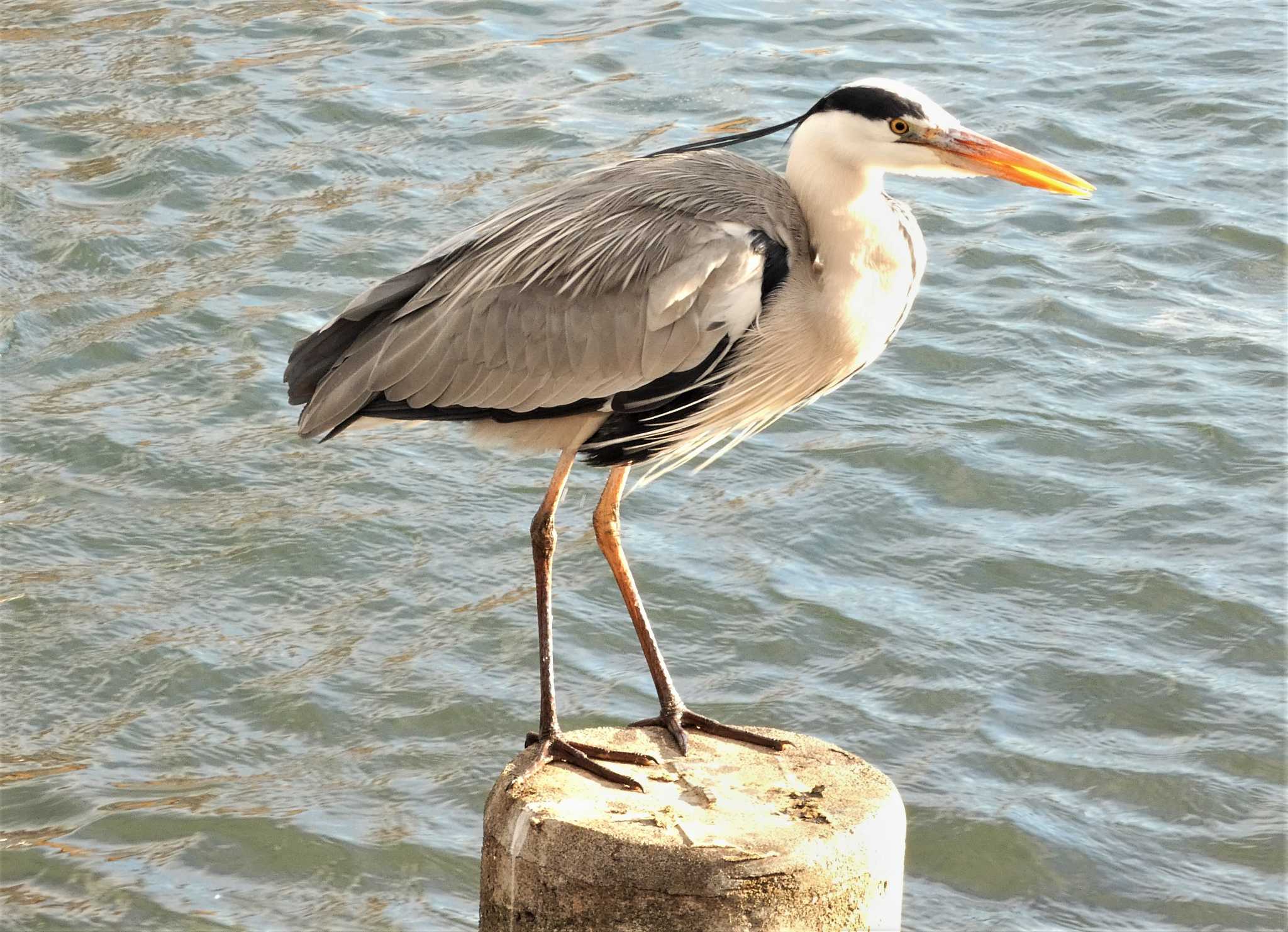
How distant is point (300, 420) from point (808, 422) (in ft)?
13.5

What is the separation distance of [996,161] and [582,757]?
184 centimetres

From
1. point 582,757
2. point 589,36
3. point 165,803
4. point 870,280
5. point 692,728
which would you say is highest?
point 870,280

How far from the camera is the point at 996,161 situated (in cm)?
457

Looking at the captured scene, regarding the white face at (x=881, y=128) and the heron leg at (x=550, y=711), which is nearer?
the heron leg at (x=550, y=711)

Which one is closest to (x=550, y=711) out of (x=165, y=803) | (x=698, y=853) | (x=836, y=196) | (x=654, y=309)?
(x=698, y=853)

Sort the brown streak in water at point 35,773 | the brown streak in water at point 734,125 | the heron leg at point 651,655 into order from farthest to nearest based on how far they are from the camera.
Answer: the brown streak in water at point 734,125
the brown streak in water at point 35,773
the heron leg at point 651,655

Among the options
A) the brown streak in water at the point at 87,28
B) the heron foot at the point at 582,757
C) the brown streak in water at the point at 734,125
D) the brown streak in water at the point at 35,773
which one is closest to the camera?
the heron foot at the point at 582,757

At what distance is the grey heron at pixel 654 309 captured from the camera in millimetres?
4590

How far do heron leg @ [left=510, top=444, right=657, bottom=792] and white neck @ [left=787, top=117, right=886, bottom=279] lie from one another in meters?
0.95

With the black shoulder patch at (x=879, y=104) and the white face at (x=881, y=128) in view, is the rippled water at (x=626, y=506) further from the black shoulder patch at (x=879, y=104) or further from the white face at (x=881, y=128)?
the black shoulder patch at (x=879, y=104)

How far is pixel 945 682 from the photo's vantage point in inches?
274

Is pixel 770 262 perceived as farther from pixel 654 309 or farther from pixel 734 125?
pixel 734 125

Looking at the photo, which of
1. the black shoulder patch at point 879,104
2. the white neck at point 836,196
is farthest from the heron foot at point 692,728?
the black shoulder patch at point 879,104

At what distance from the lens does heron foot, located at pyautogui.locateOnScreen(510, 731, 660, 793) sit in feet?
13.8
